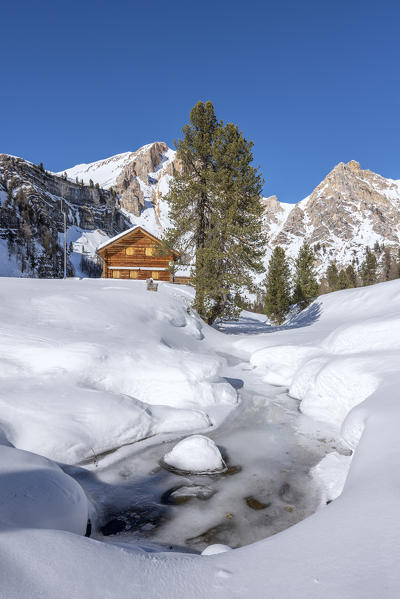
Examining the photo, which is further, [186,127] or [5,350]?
[186,127]

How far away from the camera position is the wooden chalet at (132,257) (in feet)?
101

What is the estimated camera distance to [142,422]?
23.0 ft

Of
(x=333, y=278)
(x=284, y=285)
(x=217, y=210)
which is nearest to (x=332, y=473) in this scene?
(x=217, y=210)

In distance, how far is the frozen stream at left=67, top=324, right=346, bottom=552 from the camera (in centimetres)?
407

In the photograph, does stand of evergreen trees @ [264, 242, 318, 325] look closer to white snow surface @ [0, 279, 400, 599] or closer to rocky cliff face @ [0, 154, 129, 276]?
white snow surface @ [0, 279, 400, 599]

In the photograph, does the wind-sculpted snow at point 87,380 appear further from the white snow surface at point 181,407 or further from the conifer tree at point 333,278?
the conifer tree at point 333,278

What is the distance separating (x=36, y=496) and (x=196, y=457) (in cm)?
294

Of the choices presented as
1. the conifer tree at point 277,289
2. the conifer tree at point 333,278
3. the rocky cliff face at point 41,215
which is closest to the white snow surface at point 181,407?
the conifer tree at point 277,289

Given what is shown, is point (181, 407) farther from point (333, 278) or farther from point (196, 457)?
point (333, 278)

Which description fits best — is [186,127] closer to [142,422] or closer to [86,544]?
[142,422]

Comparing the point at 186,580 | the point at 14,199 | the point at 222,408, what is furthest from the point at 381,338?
the point at 14,199

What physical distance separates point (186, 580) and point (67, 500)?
207cm

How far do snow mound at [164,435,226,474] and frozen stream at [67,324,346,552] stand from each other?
19cm

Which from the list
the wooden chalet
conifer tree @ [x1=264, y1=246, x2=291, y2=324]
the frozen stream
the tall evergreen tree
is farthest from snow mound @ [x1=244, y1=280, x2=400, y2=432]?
the wooden chalet
